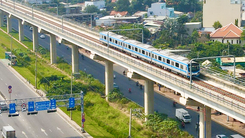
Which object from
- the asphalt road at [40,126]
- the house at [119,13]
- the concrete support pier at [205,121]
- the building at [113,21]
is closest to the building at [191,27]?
the building at [113,21]

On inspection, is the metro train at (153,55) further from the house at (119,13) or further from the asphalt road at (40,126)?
the house at (119,13)

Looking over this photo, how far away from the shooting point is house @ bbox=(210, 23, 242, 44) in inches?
4779

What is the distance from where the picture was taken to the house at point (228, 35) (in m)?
121

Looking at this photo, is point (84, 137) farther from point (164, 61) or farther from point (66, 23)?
point (66, 23)

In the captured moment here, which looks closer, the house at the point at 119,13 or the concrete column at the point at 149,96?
the concrete column at the point at 149,96

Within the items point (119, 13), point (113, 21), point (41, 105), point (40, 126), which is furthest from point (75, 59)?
point (119, 13)

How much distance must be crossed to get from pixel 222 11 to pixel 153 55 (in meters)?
77.6

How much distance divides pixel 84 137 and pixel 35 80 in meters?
29.2

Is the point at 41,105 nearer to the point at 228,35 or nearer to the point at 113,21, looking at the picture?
the point at 228,35

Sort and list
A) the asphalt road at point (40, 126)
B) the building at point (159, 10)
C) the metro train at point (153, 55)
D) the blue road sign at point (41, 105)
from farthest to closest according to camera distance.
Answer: the building at point (159, 10) < the asphalt road at point (40, 126) < the metro train at point (153, 55) < the blue road sign at point (41, 105)

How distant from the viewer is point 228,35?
400 ft

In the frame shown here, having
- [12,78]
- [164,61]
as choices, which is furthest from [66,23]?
[164,61]

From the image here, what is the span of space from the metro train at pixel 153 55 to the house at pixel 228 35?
45.9m

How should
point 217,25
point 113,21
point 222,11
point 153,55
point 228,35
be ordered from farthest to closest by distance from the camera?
point 113,21, point 222,11, point 217,25, point 228,35, point 153,55
